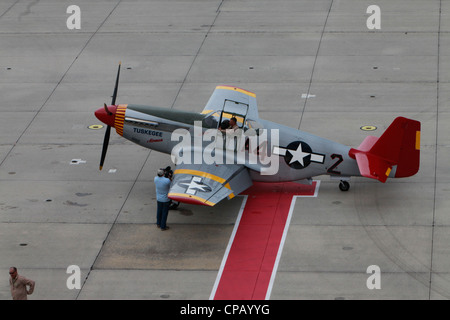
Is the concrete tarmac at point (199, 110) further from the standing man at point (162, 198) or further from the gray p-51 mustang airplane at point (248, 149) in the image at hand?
the gray p-51 mustang airplane at point (248, 149)

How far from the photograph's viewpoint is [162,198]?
18969 millimetres

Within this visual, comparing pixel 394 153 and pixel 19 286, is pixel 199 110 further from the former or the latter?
pixel 19 286

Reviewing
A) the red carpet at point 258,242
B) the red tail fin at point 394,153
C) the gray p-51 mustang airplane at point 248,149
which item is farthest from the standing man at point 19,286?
the red tail fin at point 394,153

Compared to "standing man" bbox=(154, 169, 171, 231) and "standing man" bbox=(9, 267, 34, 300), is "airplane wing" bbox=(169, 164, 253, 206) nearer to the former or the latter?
"standing man" bbox=(154, 169, 171, 231)

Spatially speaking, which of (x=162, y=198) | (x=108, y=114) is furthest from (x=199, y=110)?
(x=162, y=198)

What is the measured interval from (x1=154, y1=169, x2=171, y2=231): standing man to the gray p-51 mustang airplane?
0.30 metres

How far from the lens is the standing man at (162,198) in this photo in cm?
1894

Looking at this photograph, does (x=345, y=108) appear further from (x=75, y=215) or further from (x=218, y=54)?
(x=75, y=215)

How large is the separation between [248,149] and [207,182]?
1.64 metres

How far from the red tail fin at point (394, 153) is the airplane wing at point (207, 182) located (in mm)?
2674

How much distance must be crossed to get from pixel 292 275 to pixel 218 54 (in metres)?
13.5
